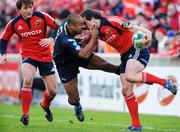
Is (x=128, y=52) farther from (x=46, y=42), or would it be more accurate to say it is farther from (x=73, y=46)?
(x=46, y=42)

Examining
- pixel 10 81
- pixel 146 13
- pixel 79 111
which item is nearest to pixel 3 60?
pixel 79 111

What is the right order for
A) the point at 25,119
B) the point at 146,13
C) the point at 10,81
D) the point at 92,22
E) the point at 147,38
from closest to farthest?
the point at 147,38 → the point at 92,22 → the point at 25,119 → the point at 146,13 → the point at 10,81

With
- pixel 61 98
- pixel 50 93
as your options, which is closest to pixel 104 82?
pixel 61 98

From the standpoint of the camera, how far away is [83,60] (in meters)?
14.2

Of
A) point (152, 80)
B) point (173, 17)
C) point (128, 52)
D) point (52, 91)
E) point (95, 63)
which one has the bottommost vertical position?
point (52, 91)

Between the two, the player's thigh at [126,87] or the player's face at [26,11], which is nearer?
the player's thigh at [126,87]

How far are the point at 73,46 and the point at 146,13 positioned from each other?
26.9 feet

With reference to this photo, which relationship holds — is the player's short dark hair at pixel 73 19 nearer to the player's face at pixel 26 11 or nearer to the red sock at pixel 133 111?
the player's face at pixel 26 11

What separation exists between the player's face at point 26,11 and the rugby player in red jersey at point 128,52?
150 cm

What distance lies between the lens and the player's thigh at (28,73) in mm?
14016

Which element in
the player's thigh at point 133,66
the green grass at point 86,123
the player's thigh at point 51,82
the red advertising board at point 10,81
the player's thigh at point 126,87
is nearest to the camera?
the player's thigh at point 133,66

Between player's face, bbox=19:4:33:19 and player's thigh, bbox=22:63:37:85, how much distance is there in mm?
1003

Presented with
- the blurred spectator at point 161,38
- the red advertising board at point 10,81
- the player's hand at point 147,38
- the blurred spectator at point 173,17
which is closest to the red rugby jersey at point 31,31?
the player's hand at point 147,38

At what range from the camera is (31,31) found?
569 inches
